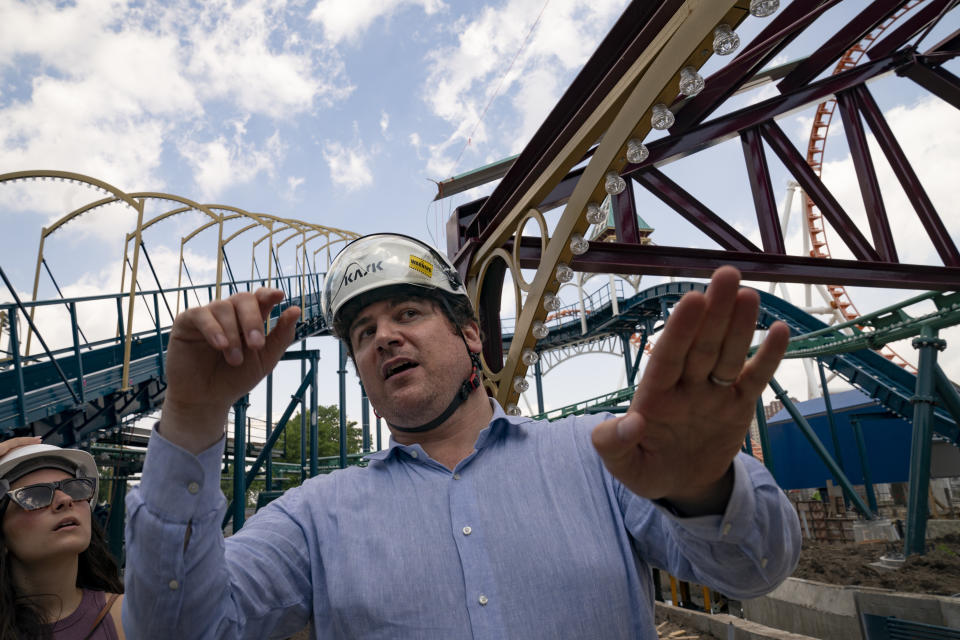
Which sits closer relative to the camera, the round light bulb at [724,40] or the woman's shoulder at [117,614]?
the round light bulb at [724,40]

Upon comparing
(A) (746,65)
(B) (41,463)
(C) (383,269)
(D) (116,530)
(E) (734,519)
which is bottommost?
(D) (116,530)

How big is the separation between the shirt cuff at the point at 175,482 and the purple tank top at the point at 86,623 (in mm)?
1846

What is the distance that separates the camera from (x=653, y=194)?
170 inches

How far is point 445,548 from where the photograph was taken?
1.47 metres

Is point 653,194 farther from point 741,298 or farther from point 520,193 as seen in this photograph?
point 741,298

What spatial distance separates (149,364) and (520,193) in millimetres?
9832

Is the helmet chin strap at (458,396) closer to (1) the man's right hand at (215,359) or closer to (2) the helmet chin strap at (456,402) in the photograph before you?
(2) the helmet chin strap at (456,402)

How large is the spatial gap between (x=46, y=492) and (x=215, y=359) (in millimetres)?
2074

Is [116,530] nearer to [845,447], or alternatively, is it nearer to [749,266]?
[749,266]

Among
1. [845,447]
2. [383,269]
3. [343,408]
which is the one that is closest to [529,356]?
[383,269]

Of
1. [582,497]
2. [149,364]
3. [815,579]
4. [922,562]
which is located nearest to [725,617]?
[815,579]

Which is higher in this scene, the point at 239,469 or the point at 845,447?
the point at 239,469

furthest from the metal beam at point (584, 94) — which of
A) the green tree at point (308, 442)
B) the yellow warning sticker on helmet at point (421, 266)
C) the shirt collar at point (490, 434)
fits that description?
the green tree at point (308, 442)

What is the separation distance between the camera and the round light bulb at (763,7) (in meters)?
2.09
